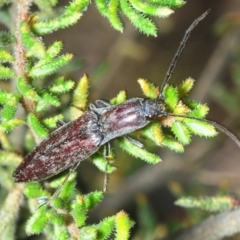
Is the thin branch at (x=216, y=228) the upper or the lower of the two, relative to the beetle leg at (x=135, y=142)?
lower

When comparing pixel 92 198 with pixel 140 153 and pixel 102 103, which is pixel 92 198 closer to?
pixel 140 153

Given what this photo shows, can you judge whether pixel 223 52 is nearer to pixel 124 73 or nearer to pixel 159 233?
pixel 159 233

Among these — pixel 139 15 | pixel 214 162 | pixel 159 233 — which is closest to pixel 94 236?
pixel 139 15

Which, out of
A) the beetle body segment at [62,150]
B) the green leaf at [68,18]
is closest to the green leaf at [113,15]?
the green leaf at [68,18]

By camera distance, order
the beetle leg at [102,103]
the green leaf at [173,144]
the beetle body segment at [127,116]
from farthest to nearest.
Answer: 1. the beetle leg at [102,103]
2. the beetle body segment at [127,116]
3. the green leaf at [173,144]

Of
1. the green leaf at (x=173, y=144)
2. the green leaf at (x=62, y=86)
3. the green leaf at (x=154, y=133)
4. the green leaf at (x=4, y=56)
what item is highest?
the green leaf at (x=4, y=56)

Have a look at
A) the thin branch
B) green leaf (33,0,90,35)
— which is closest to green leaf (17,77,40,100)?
green leaf (33,0,90,35)

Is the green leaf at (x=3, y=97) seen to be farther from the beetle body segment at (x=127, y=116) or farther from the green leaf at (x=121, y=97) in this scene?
the beetle body segment at (x=127, y=116)
